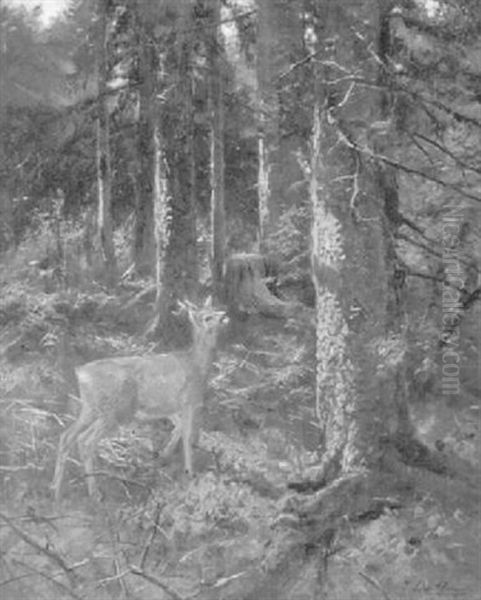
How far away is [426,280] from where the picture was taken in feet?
30.0

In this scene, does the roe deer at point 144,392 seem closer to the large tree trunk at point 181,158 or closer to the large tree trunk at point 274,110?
the large tree trunk at point 274,110

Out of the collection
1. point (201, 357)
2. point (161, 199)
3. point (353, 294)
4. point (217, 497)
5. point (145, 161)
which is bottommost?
point (217, 497)

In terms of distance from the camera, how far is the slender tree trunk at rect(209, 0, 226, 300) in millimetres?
11297

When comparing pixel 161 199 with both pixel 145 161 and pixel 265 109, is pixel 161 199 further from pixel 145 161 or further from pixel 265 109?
pixel 265 109

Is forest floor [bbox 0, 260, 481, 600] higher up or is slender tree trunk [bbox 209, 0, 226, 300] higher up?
slender tree trunk [bbox 209, 0, 226, 300]

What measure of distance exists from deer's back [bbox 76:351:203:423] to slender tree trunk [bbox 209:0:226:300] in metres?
→ 2.16

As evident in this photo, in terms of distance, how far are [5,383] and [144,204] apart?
4.59 metres

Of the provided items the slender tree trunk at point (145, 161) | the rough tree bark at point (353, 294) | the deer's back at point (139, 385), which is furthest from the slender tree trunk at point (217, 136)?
the rough tree bark at point (353, 294)

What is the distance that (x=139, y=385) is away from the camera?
8.99m

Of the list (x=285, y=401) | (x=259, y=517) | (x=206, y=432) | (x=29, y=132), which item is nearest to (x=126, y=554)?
(x=259, y=517)

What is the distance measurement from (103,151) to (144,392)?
457 cm

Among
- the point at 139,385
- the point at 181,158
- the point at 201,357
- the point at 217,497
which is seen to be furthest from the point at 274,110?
the point at 217,497

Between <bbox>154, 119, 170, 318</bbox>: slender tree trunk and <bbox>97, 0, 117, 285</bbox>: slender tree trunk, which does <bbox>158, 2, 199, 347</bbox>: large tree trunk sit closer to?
<bbox>154, 119, 170, 318</bbox>: slender tree trunk
